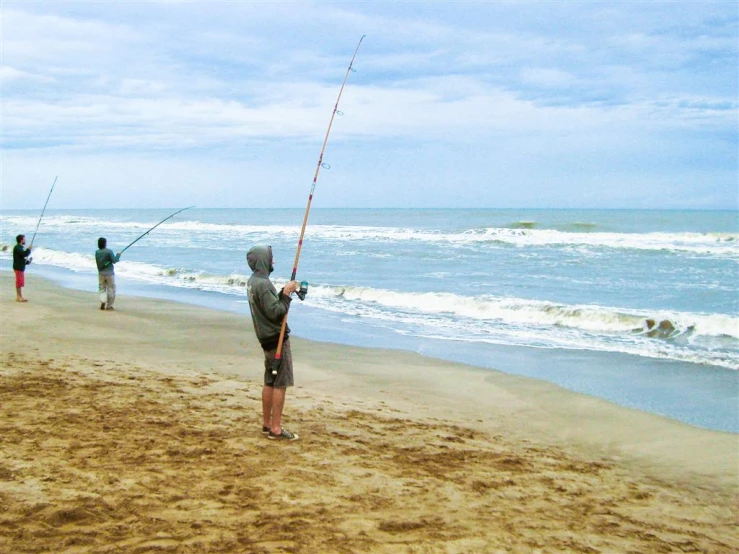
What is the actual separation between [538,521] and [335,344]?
5.96 metres

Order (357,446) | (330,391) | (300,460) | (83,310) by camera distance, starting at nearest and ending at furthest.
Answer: (300,460) → (357,446) → (330,391) → (83,310)

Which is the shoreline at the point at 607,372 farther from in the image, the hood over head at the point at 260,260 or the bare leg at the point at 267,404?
the hood over head at the point at 260,260

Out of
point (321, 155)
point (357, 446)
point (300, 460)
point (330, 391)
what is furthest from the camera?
point (330, 391)

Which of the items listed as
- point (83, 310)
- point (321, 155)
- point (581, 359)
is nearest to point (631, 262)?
point (581, 359)

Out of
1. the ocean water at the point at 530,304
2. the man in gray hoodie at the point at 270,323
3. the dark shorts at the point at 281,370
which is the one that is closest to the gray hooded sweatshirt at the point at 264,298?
the man in gray hoodie at the point at 270,323

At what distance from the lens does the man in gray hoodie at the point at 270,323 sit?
186 inches

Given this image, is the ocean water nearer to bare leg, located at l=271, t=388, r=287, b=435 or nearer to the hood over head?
bare leg, located at l=271, t=388, r=287, b=435

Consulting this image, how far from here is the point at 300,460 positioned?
14.9 ft

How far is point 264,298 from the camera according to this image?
4.73 meters

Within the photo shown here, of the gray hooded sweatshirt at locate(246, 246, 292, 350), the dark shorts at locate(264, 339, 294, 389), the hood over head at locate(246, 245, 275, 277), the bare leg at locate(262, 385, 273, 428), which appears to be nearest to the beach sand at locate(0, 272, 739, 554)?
the bare leg at locate(262, 385, 273, 428)

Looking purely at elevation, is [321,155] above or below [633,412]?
above

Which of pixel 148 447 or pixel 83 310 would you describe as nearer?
pixel 148 447

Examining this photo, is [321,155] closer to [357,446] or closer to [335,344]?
[357,446]

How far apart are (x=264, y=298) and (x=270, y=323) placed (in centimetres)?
20
